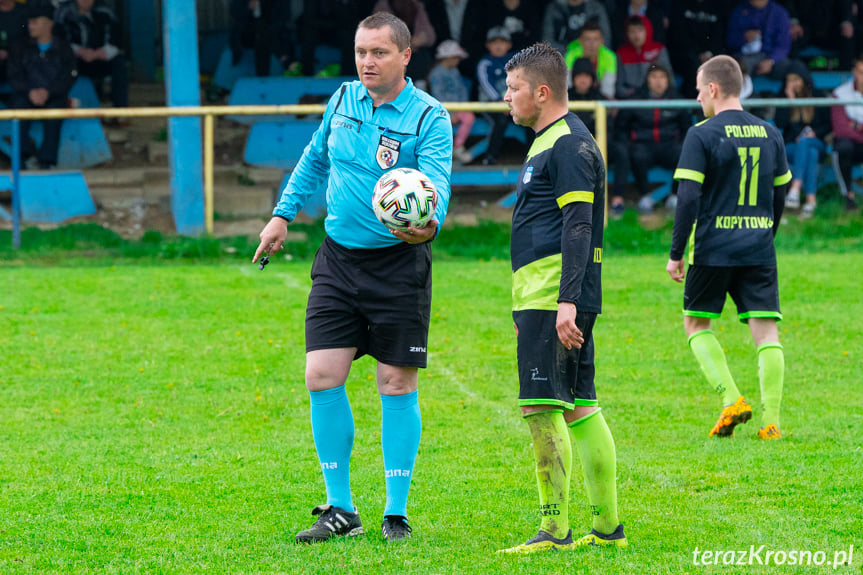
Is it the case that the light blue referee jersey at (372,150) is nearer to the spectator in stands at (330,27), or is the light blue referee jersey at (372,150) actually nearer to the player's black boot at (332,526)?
the player's black boot at (332,526)

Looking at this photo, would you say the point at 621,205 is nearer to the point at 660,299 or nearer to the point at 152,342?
the point at 660,299

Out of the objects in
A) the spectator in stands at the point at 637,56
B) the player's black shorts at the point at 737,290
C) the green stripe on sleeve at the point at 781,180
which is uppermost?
the spectator in stands at the point at 637,56

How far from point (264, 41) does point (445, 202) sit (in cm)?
1414

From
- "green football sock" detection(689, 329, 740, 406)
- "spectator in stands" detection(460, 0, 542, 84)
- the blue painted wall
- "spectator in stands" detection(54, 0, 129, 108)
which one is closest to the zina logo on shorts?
"green football sock" detection(689, 329, 740, 406)

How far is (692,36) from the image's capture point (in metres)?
18.0

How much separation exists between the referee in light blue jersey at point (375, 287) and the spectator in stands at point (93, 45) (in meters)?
13.2

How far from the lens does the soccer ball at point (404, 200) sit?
14.8 ft

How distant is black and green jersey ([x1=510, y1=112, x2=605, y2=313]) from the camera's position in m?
4.29

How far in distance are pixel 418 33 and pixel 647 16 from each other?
3.72m

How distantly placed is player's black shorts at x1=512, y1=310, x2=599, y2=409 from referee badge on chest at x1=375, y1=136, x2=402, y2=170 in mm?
912

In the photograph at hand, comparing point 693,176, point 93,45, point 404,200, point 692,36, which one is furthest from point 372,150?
point 692,36

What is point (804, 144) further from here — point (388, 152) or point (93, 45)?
point (388, 152)

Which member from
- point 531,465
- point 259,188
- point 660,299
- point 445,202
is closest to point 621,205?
point 660,299

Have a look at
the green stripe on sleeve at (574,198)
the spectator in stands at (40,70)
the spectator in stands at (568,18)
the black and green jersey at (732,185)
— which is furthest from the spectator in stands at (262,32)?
the green stripe on sleeve at (574,198)
